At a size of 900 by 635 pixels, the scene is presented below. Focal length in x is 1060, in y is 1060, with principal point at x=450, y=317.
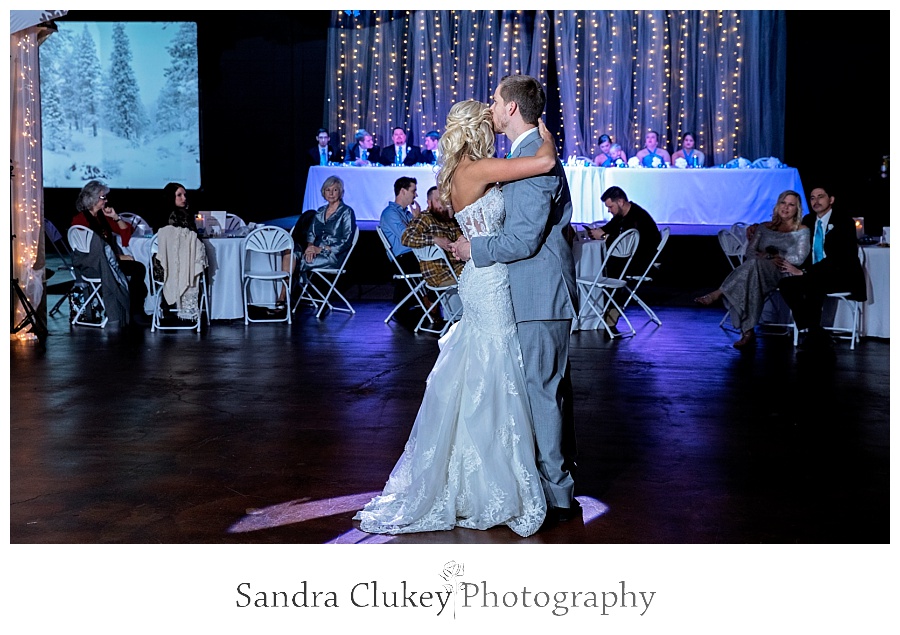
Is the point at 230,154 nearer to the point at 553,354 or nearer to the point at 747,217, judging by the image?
the point at 747,217

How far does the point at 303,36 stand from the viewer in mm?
14523

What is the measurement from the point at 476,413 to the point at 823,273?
483cm

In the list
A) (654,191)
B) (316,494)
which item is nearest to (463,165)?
(316,494)

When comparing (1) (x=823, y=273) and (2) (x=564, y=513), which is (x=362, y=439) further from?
(1) (x=823, y=273)

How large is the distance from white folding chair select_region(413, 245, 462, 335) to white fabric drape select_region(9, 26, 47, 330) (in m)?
2.75

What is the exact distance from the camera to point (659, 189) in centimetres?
1182

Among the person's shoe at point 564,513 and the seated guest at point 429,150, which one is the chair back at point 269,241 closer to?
the seated guest at point 429,150

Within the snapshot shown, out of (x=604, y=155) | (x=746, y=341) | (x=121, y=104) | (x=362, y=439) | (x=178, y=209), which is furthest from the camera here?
(x=121, y=104)

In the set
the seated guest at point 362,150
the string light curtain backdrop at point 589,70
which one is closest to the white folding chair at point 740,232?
the string light curtain backdrop at point 589,70

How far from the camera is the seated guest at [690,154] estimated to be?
12.3m

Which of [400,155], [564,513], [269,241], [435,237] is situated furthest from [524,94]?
[400,155]

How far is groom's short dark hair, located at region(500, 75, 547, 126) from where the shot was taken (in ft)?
10.8

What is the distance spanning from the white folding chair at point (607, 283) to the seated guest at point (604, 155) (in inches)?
183

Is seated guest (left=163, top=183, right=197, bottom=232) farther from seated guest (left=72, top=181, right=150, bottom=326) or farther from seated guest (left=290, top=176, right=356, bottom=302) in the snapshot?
seated guest (left=290, top=176, right=356, bottom=302)
